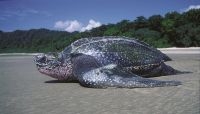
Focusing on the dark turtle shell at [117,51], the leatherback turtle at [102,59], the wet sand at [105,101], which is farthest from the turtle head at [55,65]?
the wet sand at [105,101]

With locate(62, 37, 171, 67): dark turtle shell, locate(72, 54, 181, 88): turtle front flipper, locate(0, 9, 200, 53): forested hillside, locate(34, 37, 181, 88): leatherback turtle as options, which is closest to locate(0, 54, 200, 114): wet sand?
locate(72, 54, 181, 88): turtle front flipper

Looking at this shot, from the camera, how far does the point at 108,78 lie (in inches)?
133

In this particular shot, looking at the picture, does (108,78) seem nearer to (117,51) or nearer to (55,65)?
(117,51)

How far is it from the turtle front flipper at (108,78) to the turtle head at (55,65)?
0.84 feet

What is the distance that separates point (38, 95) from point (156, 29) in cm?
2292

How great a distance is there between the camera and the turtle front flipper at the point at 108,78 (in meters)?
3.27

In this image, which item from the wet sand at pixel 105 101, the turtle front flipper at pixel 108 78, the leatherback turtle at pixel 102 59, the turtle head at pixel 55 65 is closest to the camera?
the wet sand at pixel 105 101

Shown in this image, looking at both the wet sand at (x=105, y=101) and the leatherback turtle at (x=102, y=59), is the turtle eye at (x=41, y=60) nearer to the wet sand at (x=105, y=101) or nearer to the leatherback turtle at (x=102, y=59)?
the leatherback turtle at (x=102, y=59)

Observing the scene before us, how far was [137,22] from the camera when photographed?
89.0 feet

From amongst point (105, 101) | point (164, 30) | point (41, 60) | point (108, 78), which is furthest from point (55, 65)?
point (164, 30)

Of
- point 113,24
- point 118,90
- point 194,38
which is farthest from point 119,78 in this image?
point 113,24

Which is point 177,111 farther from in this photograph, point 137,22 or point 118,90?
point 137,22

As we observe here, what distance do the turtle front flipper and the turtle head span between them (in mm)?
255

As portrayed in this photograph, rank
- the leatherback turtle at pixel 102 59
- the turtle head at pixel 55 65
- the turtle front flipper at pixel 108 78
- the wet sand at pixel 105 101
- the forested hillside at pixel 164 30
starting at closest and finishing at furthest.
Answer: the wet sand at pixel 105 101
the turtle front flipper at pixel 108 78
the leatherback turtle at pixel 102 59
the turtle head at pixel 55 65
the forested hillside at pixel 164 30
